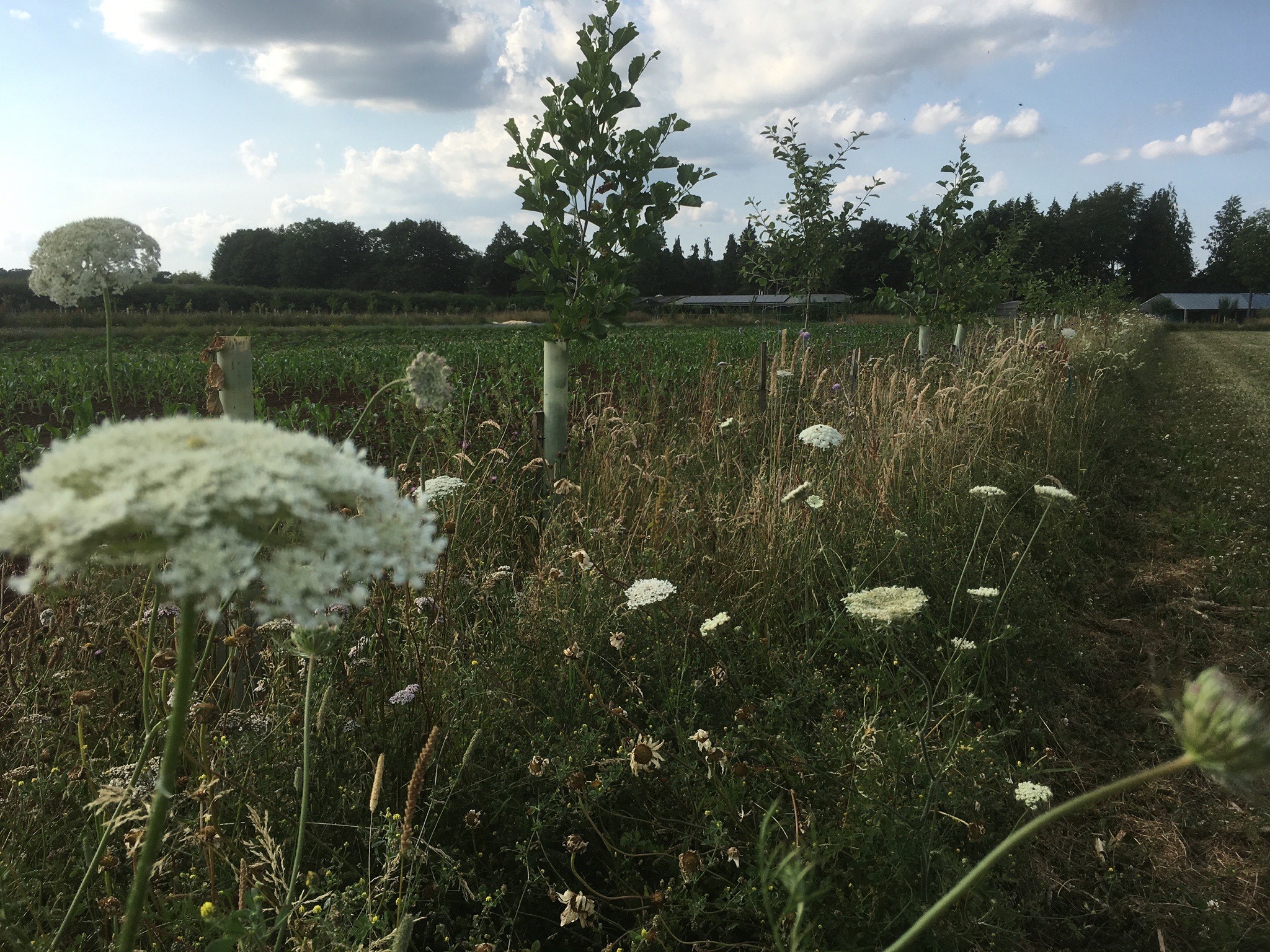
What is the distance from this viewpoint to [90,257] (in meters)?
2.61

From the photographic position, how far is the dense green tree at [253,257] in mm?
77938

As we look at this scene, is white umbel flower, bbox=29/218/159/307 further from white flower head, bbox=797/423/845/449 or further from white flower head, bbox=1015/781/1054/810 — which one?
white flower head, bbox=1015/781/1054/810

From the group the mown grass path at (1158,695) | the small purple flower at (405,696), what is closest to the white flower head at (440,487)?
A: the small purple flower at (405,696)

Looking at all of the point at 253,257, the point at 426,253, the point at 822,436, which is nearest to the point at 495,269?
the point at 426,253

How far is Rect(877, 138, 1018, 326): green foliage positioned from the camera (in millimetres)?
10016

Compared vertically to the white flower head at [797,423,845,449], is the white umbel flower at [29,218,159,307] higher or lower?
higher

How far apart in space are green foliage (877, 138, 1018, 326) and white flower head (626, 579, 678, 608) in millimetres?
8202

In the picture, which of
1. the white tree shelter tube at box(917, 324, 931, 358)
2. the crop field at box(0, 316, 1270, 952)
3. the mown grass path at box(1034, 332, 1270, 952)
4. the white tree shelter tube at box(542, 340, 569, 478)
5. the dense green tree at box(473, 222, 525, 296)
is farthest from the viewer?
the dense green tree at box(473, 222, 525, 296)

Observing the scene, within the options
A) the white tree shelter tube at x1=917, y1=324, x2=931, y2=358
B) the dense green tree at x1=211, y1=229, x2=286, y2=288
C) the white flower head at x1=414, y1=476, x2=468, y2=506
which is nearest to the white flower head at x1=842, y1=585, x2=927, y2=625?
the white flower head at x1=414, y1=476, x2=468, y2=506

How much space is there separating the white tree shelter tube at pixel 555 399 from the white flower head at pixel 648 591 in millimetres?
1913

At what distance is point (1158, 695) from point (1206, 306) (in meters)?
101

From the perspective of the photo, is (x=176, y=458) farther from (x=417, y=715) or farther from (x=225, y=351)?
(x=225, y=351)

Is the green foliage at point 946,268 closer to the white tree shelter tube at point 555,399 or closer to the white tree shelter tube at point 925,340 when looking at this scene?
the white tree shelter tube at point 925,340

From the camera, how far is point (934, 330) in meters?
12.1
